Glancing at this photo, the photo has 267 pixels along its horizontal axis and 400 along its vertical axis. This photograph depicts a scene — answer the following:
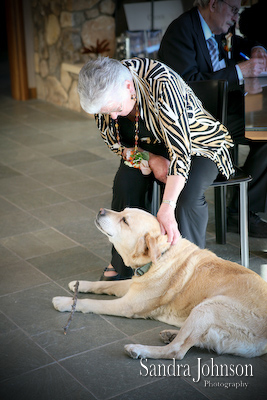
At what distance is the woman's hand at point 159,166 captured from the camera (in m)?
2.82

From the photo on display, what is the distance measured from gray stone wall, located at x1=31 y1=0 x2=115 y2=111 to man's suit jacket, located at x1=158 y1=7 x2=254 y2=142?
3.39 m

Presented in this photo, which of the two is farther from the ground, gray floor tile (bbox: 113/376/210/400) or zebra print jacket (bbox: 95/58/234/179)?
zebra print jacket (bbox: 95/58/234/179)

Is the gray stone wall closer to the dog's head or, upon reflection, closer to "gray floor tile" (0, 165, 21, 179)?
"gray floor tile" (0, 165, 21, 179)

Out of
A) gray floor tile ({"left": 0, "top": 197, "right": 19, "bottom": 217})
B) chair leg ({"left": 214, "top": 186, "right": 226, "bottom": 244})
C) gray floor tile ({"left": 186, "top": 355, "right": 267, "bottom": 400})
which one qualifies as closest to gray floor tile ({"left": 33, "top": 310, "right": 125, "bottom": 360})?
gray floor tile ({"left": 186, "top": 355, "right": 267, "bottom": 400})

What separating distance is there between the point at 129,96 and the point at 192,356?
122 cm

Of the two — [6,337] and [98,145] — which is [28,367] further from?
[98,145]

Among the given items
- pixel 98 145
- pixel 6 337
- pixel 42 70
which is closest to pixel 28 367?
pixel 6 337

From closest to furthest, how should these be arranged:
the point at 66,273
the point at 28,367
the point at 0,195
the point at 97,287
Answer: the point at 28,367, the point at 97,287, the point at 66,273, the point at 0,195

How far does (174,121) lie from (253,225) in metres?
1.40

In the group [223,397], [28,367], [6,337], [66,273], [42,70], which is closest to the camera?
[223,397]

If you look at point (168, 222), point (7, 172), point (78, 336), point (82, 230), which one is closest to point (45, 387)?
point (78, 336)

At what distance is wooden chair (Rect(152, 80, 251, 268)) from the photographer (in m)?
2.95

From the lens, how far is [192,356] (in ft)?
7.69

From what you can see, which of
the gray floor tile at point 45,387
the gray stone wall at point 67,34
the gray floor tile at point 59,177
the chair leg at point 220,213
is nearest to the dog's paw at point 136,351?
the gray floor tile at point 45,387
